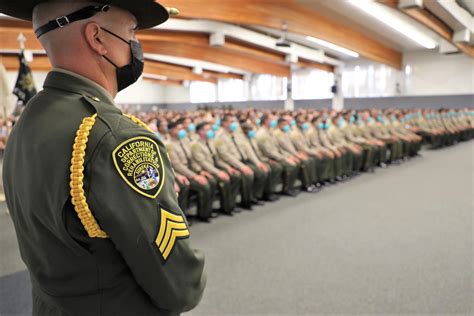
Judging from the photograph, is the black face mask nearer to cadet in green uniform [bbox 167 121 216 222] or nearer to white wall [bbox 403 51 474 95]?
cadet in green uniform [bbox 167 121 216 222]

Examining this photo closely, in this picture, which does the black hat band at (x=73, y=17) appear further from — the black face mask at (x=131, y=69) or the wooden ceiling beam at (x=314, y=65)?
the wooden ceiling beam at (x=314, y=65)

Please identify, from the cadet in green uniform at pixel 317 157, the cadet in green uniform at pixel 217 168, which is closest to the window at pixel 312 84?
A: the cadet in green uniform at pixel 317 157

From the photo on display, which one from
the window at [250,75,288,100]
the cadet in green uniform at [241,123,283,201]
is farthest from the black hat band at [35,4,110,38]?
the window at [250,75,288,100]

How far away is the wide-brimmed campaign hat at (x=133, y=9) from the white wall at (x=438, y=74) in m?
17.6

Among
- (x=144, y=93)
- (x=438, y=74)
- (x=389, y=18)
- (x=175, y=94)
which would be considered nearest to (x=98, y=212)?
(x=389, y=18)

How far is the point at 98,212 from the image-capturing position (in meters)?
0.80

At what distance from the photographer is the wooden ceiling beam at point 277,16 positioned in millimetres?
6105

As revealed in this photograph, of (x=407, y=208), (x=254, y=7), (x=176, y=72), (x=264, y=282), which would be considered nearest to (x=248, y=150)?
(x=407, y=208)

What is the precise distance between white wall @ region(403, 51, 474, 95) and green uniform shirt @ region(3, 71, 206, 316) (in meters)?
17.8

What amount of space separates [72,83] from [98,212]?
32 cm

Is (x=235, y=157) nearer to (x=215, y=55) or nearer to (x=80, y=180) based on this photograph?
(x=80, y=180)

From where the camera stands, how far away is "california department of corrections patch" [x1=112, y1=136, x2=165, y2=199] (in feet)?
2.64

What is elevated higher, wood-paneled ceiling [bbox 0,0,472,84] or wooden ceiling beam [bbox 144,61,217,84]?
wooden ceiling beam [bbox 144,61,217,84]

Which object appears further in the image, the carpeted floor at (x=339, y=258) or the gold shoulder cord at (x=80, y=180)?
the carpeted floor at (x=339, y=258)
